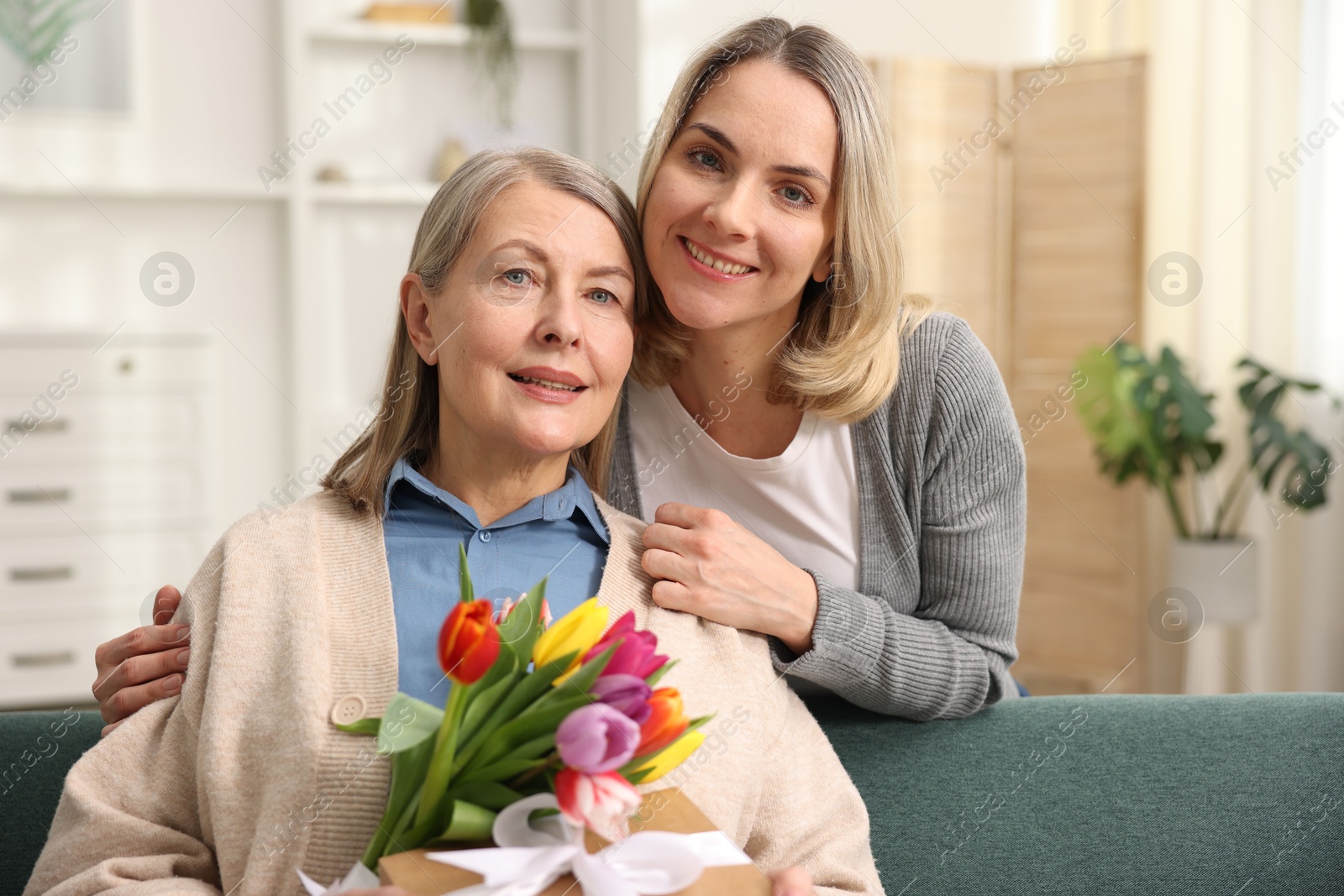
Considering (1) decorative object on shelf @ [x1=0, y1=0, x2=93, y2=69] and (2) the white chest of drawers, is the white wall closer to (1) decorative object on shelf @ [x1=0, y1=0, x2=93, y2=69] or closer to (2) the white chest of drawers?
(2) the white chest of drawers

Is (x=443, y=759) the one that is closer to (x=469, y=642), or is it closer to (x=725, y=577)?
(x=469, y=642)

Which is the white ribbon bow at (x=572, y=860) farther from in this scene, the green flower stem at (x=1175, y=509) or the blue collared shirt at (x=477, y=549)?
the green flower stem at (x=1175, y=509)

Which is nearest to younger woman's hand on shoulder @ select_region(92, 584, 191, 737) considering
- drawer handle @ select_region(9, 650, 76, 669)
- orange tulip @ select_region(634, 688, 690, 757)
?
orange tulip @ select_region(634, 688, 690, 757)

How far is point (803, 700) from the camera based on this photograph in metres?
1.62

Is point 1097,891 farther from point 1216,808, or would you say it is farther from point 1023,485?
point 1023,485

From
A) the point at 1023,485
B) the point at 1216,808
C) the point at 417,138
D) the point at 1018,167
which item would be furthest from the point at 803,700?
the point at 417,138

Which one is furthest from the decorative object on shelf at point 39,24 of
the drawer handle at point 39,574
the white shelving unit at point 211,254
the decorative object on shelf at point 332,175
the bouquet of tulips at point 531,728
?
the bouquet of tulips at point 531,728

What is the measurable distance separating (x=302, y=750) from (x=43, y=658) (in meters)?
2.94

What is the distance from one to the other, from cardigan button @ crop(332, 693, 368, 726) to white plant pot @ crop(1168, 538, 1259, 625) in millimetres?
3177

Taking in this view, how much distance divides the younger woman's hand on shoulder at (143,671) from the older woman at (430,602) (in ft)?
0.07

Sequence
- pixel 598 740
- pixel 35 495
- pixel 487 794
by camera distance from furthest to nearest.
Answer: pixel 35 495
pixel 487 794
pixel 598 740

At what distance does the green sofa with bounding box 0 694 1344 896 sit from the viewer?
150cm

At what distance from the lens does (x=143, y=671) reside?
1.28 meters

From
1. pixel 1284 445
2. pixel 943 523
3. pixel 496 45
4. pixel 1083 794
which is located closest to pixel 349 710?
pixel 943 523
